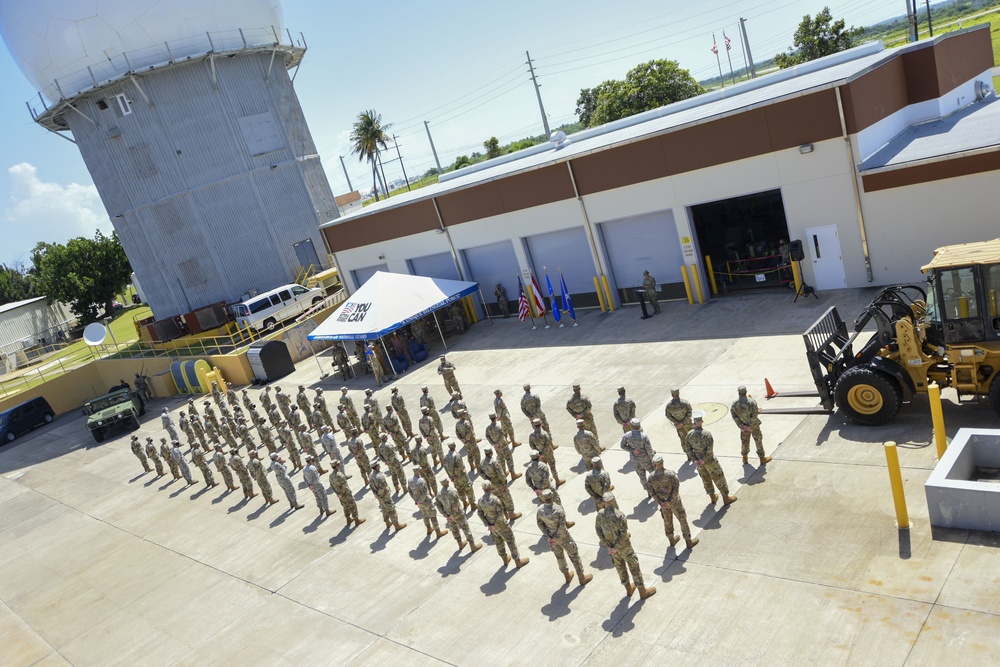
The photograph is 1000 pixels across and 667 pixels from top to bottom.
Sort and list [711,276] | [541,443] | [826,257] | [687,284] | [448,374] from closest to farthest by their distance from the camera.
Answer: [541,443]
[448,374]
[826,257]
[687,284]
[711,276]

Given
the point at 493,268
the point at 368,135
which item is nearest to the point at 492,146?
the point at 368,135

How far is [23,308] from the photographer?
5628 centimetres

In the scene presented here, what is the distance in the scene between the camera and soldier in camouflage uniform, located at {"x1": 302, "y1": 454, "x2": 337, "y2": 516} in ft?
41.7

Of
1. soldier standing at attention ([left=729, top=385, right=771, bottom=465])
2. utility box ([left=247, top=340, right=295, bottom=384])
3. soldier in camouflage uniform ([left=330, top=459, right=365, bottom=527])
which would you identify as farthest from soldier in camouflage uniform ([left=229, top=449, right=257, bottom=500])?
utility box ([left=247, top=340, right=295, bottom=384])

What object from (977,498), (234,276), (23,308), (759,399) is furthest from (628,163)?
(23,308)

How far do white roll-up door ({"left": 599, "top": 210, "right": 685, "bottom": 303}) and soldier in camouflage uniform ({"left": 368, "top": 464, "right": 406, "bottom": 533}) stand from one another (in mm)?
12264

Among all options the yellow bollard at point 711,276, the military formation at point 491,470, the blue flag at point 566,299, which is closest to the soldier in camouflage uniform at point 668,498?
the military formation at point 491,470

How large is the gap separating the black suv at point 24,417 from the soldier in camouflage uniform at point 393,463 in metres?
25.6

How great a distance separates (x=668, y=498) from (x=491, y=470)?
282 cm

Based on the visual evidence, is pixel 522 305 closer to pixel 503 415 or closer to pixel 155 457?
pixel 503 415

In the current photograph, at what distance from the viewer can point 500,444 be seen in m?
12.1

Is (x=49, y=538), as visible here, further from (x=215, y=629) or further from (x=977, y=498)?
(x=977, y=498)

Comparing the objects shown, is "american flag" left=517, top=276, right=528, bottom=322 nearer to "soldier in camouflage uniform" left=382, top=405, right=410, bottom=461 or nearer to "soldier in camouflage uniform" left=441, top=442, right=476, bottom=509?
"soldier in camouflage uniform" left=382, top=405, right=410, bottom=461

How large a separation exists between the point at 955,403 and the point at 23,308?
210ft
